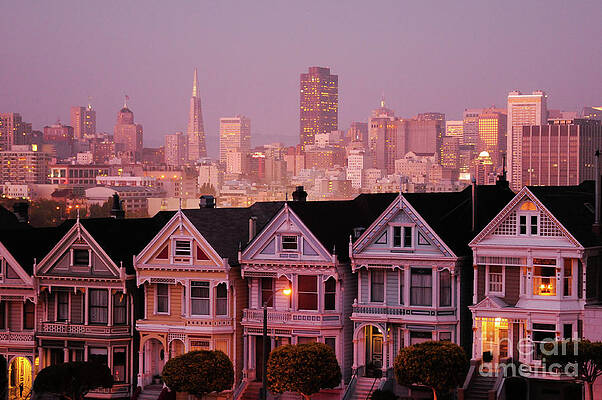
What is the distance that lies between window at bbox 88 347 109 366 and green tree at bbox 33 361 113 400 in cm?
228

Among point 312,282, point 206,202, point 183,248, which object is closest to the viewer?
point 312,282

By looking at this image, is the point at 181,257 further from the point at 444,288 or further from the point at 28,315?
the point at 444,288

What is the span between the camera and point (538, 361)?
144 feet

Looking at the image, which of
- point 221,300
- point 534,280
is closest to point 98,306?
point 221,300

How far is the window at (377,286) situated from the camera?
47.1m

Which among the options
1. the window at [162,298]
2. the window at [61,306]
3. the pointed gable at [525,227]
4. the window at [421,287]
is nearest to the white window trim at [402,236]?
the window at [421,287]

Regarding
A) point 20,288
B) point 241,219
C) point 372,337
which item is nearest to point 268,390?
point 372,337

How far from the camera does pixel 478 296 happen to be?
148ft

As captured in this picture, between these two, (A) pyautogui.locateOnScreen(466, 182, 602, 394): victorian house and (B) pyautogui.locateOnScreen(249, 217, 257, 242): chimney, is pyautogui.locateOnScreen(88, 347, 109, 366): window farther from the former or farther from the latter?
(A) pyautogui.locateOnScreen(466, 182, 602, 394): victorian house

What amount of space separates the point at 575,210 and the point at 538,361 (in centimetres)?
506

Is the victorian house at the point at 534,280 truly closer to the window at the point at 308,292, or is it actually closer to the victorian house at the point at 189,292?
the window at the point at 308,292

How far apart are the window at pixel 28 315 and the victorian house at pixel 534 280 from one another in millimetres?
17138

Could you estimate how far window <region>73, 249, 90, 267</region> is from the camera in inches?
2008

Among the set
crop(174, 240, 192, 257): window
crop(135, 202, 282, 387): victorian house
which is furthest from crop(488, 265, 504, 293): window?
crop(174, 240, 192, 257): window
